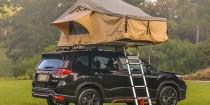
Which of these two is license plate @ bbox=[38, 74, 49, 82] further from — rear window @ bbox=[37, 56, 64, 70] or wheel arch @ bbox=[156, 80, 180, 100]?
wheel arch @ bbox=[156, 80, 180, 100]

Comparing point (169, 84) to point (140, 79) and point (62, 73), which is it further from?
point (62, 73)

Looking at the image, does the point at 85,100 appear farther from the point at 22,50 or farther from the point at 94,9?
the point at 22,50

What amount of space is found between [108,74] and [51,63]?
1659mm

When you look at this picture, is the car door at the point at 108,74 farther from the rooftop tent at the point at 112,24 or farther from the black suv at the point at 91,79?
the rooftop tent at the point at 112,24

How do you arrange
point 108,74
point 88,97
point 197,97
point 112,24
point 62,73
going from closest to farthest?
point 62,73 < point 88,97 < point 108,74 < point 112,24 < point 197,97

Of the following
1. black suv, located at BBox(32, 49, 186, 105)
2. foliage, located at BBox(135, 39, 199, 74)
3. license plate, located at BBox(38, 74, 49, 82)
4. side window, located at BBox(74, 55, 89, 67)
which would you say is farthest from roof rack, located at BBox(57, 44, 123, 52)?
foliage, located at BBox(135, 39, 199, 74)

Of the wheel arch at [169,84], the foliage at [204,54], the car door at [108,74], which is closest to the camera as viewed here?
the car door at [108,74]

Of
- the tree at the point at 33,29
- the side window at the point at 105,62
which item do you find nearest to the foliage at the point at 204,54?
the tree at the point at 33,29

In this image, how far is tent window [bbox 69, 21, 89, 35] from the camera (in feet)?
39.4

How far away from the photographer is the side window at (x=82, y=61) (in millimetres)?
10734

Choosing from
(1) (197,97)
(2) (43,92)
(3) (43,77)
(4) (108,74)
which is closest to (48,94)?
(2) (43,92)

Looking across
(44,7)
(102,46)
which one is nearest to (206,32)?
(44,7)

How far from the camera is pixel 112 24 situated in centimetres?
1124

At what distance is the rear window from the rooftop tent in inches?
47.3
